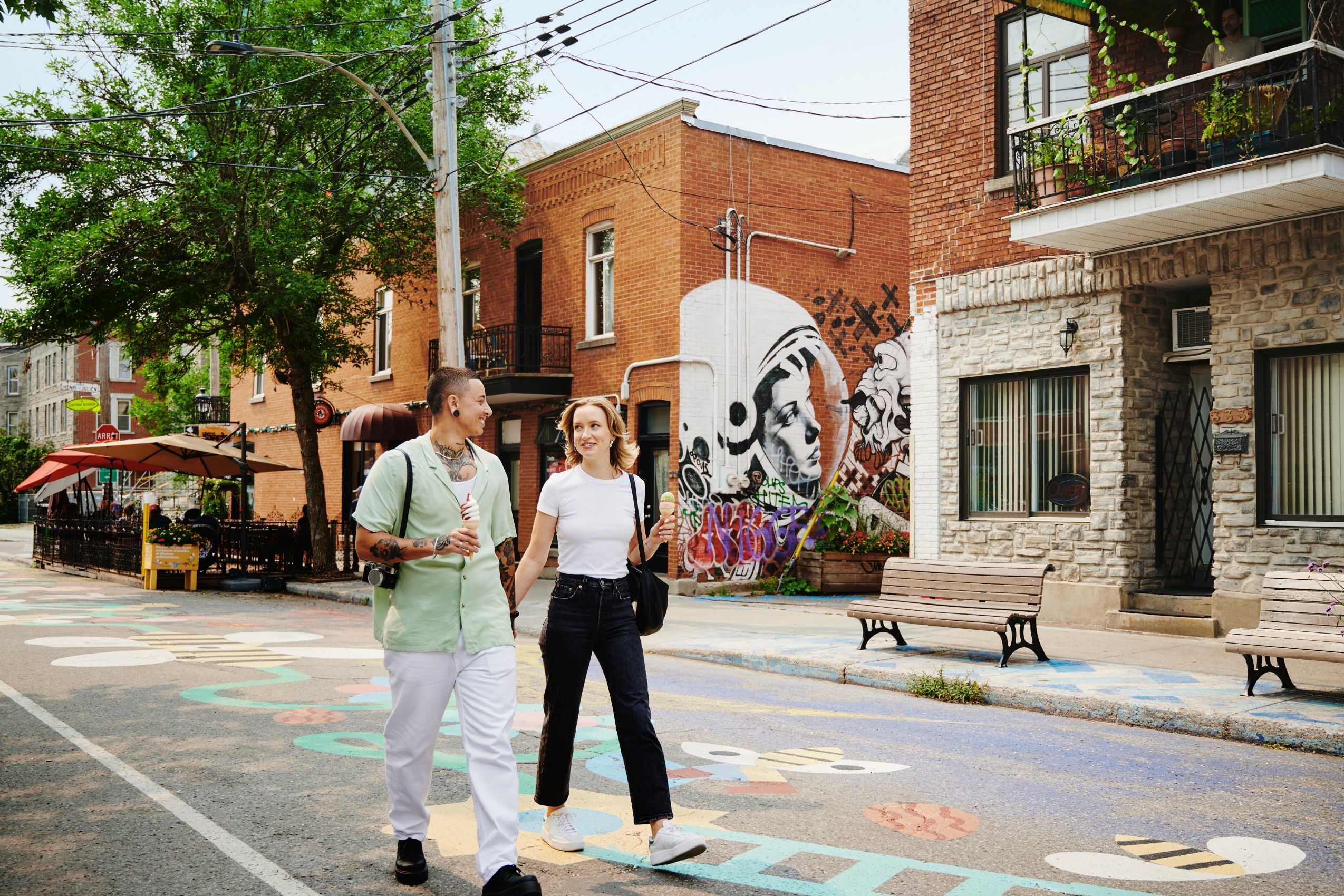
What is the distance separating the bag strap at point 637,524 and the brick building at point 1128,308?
26.9ft

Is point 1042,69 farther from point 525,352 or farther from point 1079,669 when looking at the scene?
point 525,352

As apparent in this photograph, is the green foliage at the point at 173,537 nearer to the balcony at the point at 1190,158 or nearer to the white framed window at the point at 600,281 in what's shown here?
the white framed window at the point at 600,281

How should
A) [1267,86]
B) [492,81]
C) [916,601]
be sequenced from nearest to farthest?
[1267,86] < [916,601] < [492,81]

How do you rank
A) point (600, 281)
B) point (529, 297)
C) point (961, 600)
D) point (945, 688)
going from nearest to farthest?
1. point (945, 688)
2. point (961, 600)
3. point (600, 281)
4. point (529, 297)

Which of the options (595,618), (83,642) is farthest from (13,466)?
(595,618)

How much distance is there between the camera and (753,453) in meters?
19.8

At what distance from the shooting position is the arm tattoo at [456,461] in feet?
15.0

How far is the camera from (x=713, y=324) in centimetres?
1956

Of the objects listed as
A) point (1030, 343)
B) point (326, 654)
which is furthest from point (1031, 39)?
point (326, 654)

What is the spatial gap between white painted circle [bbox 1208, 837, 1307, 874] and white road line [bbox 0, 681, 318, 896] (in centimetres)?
391

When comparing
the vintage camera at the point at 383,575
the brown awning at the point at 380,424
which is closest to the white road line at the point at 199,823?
the vintage camera at the point at 383,575

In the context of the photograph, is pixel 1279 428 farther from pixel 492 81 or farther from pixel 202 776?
pixel 492 81

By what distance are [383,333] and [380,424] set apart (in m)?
6.84

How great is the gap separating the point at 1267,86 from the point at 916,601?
19.6 ft
